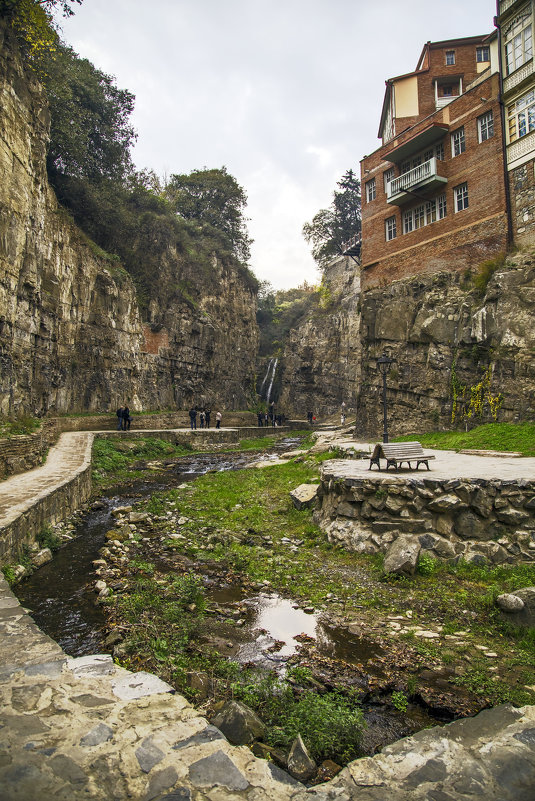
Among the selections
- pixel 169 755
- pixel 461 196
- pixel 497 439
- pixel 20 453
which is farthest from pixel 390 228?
pixel 169 755

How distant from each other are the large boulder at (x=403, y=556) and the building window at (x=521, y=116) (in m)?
19.6

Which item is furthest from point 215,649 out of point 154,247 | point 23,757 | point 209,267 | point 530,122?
point 209,267

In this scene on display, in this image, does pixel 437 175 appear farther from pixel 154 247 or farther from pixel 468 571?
pixel 154 247

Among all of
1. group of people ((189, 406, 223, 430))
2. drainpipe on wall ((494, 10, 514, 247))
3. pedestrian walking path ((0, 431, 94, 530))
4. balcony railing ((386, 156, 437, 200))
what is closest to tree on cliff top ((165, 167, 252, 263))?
group of people ((189, 406, 223, 430))

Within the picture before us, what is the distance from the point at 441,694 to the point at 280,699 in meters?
1.47

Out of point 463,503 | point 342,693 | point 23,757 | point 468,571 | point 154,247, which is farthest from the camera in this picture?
point 154,247

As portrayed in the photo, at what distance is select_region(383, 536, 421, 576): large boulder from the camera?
21.5ft

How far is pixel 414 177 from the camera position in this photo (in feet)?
74.2

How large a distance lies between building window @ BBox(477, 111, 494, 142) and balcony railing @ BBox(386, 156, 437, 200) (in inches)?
83.3

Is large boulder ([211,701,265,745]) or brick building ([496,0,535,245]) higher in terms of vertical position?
brick building ([496,0,535,245])

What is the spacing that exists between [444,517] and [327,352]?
4031cm

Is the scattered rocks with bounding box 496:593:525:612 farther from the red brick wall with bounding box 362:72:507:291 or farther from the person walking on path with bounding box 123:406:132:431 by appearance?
the person walking on path with bounding box 123:406:132:431

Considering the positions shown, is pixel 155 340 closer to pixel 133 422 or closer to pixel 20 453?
pixel 133 422

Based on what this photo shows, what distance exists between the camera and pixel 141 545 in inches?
341
